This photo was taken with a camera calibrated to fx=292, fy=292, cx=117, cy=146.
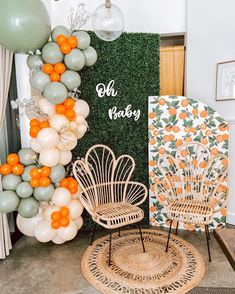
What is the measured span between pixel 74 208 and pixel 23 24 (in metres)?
1.65

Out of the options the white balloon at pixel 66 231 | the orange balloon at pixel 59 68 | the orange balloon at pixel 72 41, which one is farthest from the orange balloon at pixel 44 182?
the orange balloon at pixel 72 41

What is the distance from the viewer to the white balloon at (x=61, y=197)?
2674 millimetres

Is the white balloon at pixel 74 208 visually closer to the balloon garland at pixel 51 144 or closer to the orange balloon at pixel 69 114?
the balloon garland at pixel 51 144

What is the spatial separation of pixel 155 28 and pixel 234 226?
272cm

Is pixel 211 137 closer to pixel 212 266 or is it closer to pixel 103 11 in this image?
pixel 212 266

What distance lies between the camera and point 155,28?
395 cm

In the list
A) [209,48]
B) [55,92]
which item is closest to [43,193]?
[55,92]

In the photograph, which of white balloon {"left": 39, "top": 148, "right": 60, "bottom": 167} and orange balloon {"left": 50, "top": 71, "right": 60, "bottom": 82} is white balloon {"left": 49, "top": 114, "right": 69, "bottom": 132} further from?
orange balloon {"left": 50, "top": 71, "right": 60, "bottom": 82}

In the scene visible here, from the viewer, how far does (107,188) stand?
3.20 meters

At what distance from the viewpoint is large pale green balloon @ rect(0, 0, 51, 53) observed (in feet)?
7.19

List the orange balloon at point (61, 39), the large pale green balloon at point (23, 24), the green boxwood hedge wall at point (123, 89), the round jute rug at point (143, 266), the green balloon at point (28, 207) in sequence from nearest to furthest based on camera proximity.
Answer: the large pale green balloon at point (23, 24), the round jute rug at point (143, 266), the orange balloon at point (61, 39), the green balloon at point (28, 207), the green boxwood hedge wall at point (123, 89)

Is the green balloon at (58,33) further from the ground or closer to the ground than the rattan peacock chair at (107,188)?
further from the ground

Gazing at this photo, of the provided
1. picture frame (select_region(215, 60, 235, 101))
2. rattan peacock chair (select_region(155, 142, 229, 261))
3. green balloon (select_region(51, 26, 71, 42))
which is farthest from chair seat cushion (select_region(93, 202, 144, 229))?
picture frame (select_region(215, 60, 235, 101))

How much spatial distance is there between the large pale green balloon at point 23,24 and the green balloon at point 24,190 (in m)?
1.14
